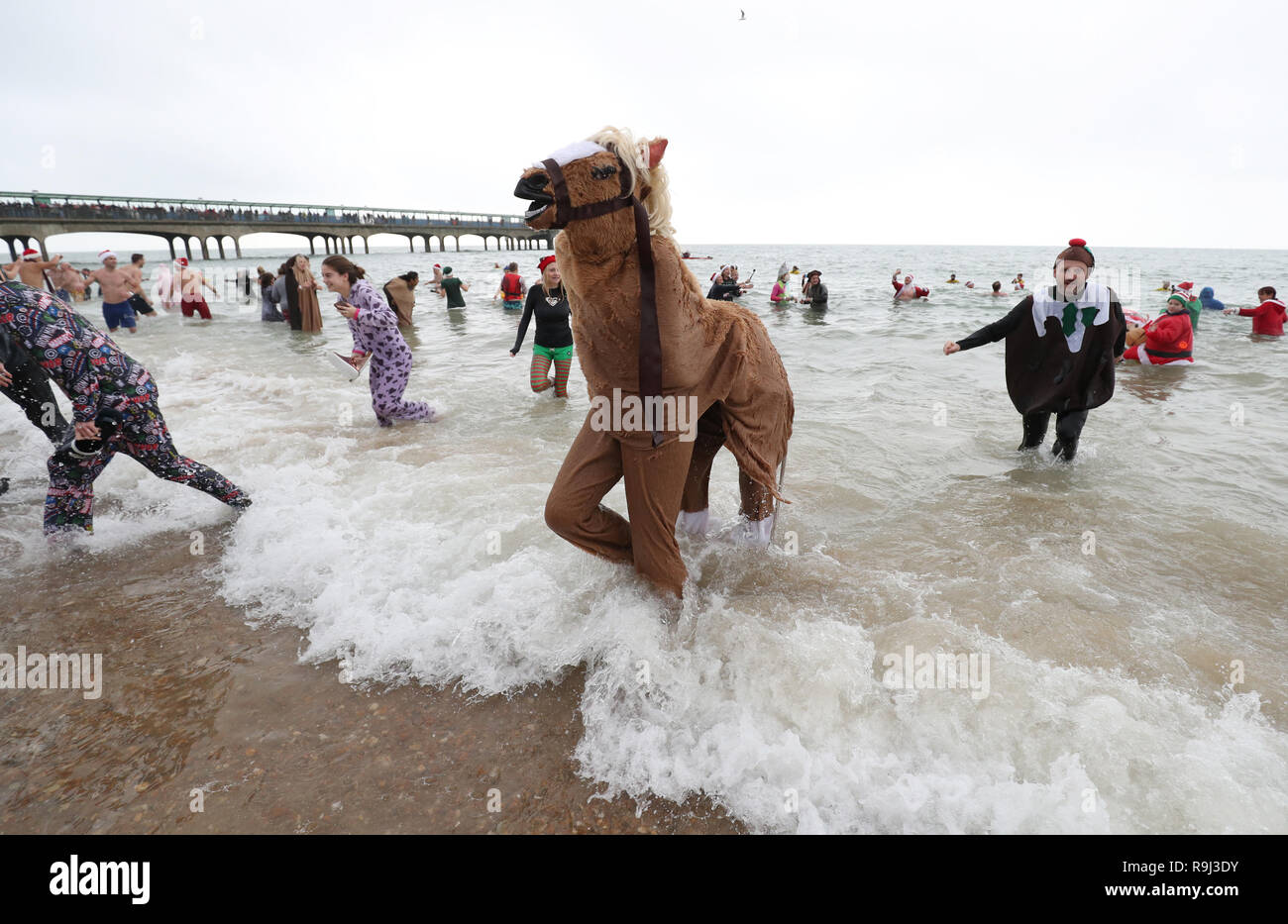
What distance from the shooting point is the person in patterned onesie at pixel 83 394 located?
10.7ft

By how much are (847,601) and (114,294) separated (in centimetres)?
1544

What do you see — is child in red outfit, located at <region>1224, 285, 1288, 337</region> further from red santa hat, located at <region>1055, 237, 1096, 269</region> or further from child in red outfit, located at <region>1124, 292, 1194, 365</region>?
red santa hat, located at <region>1055, 237, 1096, 269</region>

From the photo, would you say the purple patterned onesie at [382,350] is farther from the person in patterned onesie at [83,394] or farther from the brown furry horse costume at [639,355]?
the brown furry horse costume at [639,355]

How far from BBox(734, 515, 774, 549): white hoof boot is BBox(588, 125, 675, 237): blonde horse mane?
1731 millimetres

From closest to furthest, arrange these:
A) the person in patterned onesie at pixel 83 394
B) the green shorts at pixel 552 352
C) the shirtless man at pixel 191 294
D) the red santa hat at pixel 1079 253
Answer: the person in patterned onesie at pixel 83 394
the red santa hat at pixel 1079 253
the green shorts at pixel 552 352
the shirtless man at pixel 191 294

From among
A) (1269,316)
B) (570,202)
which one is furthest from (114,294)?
(1269,316)

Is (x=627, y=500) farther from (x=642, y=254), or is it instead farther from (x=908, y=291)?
(x=908, y=291)

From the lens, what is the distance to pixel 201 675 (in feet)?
8.41

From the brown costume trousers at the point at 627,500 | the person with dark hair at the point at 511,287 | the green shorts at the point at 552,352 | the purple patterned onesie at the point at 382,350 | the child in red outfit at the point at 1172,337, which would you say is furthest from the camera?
the person with dark hair at the point at 511,287

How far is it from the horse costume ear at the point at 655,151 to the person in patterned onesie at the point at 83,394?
3.37 metres

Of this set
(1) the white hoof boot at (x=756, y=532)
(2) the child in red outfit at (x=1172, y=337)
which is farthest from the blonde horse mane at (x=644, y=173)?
(2) the child in red outfit at (x=1172, y=337)
